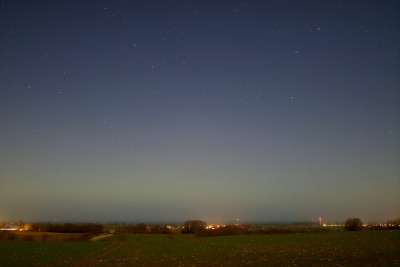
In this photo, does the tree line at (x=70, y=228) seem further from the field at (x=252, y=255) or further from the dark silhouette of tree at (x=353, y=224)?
the dark silhouette of tree at (x=353, y=224)

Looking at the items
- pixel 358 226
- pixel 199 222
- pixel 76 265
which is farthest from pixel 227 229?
pixel 76 265

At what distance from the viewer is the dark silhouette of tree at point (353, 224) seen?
277 feet

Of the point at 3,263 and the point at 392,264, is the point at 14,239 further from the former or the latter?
the point at 392,264

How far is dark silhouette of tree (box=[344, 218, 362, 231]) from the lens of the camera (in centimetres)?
8456

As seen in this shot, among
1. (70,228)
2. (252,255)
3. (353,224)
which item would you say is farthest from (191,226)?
(252,255)

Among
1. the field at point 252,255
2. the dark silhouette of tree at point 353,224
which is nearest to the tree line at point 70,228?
the field at point 252,255

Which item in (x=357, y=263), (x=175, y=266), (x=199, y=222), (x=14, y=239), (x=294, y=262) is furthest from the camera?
(x=199, y=222)

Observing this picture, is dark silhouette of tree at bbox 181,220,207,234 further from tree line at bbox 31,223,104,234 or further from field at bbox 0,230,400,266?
field at bbox 0,230,400,266

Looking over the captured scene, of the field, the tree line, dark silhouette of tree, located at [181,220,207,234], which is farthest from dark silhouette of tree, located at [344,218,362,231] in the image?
the tree line

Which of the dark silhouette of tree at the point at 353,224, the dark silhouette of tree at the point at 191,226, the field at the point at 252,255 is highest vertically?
the field at the point at 252,255

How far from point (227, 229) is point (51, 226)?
72273 mm

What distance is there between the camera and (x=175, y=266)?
2761 centimetres

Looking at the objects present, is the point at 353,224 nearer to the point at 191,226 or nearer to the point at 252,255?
the point at 191,226

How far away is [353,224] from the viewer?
85.0m
